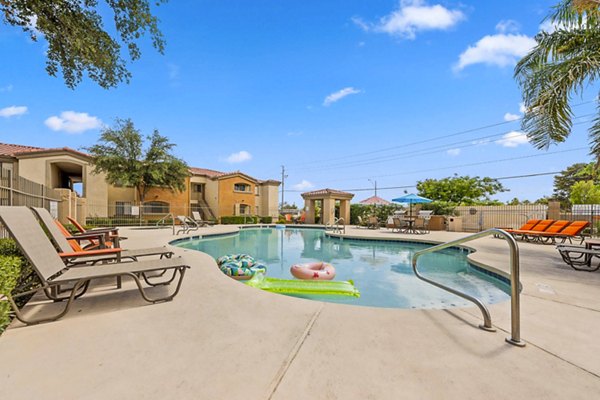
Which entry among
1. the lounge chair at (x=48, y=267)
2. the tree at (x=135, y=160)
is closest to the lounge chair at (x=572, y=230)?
the lounge chair at (x=48, y=267)

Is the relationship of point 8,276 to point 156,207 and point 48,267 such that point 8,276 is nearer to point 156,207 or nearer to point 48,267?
point 48,267

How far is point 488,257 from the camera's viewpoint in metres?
7.03

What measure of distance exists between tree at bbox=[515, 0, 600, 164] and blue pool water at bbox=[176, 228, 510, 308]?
195 inches

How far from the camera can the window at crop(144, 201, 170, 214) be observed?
80.0 feet

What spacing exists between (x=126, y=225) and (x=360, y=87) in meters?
20.3

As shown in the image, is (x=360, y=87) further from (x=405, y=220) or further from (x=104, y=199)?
(x=104, y=199)

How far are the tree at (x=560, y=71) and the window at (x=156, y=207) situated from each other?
87.8 feet

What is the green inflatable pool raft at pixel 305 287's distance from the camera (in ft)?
17.0

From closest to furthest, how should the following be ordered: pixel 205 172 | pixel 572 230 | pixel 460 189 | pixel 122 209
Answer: pixel 572 230, pixel 122 209, pixel 460 189, pixel 205 172

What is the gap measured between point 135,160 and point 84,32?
19.3 meters

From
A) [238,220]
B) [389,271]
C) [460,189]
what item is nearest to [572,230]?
[389,271]

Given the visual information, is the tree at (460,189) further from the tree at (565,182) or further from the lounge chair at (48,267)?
the lounge chair at (48,267)

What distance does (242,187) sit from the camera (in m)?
28.9

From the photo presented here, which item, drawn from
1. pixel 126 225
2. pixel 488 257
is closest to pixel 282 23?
pixel 488 257
